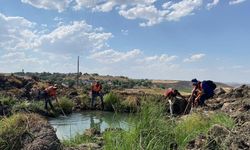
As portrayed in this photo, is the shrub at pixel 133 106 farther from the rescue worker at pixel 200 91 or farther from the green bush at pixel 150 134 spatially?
the rescue worker at pixel 200 91

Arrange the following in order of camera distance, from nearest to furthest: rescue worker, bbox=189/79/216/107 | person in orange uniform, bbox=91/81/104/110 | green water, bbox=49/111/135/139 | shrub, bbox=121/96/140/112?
green water, bbox=49/111/135/139 → shrub, bbox=121/96/140/112 → rescue worker, bbox=189/79/216/107 → person in orange uniform, bbox=91/81/104/110

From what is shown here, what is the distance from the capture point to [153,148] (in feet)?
21.6

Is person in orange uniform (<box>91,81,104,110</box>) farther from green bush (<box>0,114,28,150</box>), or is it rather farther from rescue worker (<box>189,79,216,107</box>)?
green bush (<box>0,114,28,150</box>)

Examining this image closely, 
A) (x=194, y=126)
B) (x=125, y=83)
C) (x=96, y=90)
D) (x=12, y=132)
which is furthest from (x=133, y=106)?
(x=125, y=83)

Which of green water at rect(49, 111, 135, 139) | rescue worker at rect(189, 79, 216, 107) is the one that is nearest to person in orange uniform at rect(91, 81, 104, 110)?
green water at rect(49, 111, 135, 139)

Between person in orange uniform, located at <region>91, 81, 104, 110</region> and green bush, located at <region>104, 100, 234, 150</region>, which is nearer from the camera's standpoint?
green bush, located at <region>104, 100, 234, 150</region>

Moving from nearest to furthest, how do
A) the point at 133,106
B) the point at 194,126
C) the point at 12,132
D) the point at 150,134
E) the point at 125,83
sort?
1. the point at 150,134
2. the point at 12,132
3. the point at 133,106
4. the point at 194,126
5. the point at 125,83

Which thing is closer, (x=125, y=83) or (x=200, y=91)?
(x=200, y=91)

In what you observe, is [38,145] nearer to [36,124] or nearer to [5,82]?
[36,124]

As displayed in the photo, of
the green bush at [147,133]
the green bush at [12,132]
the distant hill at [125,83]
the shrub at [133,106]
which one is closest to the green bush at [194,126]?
the green bush at [147,133]

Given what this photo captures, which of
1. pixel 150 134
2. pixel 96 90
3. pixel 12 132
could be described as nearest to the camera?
pixel 150 134

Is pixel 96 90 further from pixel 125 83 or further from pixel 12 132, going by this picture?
pixel 125 83

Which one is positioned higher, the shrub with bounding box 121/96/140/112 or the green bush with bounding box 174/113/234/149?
the shrub with bounding box 121/96/140/112

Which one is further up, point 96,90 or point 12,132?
point 96,90
